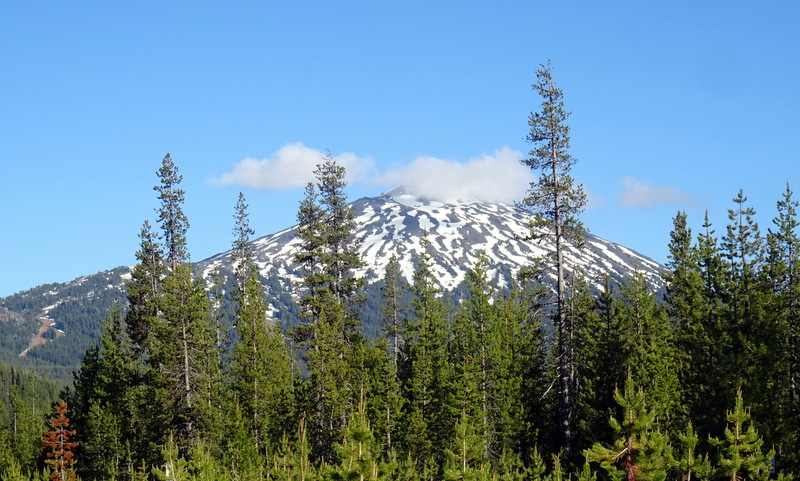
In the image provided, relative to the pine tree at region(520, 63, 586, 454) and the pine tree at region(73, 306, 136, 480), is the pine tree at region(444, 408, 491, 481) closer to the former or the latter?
the pine tree at region(520, 63, 586, 454)

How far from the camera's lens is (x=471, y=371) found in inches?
1768

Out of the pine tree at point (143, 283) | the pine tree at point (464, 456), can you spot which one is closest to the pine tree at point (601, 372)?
the pine tree at point (464, 456)

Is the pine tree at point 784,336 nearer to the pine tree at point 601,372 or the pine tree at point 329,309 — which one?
the pine tree at point 601,372

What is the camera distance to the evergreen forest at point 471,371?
36.9 m

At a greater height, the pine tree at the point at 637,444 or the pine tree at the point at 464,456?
the pine tree at the point at 637,444

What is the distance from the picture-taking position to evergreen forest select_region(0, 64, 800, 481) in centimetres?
3691

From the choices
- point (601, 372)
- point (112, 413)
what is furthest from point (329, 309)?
point (112, 413)

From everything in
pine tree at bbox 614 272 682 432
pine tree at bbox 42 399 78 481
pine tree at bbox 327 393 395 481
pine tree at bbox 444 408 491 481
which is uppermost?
pine tree at bbox 614 272 682 432

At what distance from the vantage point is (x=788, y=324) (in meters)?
40.2

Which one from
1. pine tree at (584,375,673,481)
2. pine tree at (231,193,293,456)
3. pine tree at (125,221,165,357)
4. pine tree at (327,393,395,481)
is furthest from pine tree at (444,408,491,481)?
pine tree at (125,221,165,357)

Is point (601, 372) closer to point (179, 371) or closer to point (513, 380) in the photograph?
point (513, 380)

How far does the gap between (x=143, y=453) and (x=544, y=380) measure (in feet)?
85.8

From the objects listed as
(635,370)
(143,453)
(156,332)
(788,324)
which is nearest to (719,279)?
(788,324)

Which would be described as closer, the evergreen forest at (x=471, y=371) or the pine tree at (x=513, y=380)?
the evergreen forest at (x=471, y=371)
